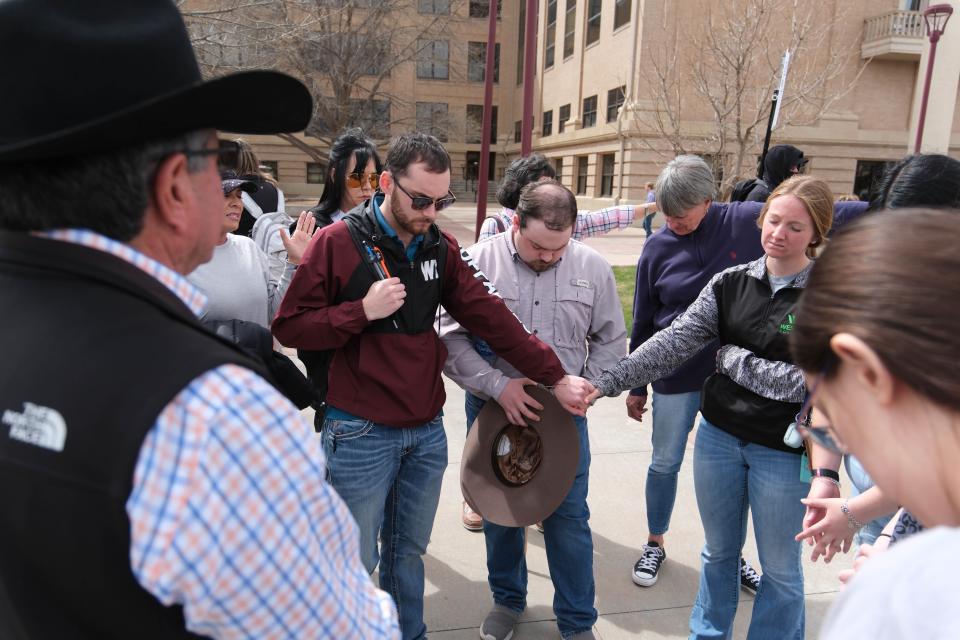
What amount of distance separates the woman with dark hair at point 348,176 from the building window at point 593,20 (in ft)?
92.7

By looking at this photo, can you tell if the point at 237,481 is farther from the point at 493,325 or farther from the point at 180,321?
the point at 493,325

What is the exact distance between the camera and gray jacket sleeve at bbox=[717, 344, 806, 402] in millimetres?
2430

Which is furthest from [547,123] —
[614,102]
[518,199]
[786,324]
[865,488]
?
[865,488]

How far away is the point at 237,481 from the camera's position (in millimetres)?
→ 903

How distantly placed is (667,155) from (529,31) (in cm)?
1369

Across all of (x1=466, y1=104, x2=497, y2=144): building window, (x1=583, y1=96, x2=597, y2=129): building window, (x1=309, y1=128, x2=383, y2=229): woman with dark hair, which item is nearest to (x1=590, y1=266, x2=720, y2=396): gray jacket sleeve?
(x1=309, y1=128, x2=383, y2=229): woman with dark hair

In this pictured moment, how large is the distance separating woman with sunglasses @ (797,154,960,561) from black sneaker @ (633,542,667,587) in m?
1.08

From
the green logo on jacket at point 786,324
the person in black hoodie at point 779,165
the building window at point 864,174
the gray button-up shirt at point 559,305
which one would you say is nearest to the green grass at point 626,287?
the person in black hoodie at point 779,165

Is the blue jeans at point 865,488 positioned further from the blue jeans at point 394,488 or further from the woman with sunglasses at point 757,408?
the blue jeans at point 394,488

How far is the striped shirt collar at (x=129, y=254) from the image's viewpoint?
954mm

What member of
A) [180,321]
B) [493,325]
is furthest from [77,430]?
[493,325]

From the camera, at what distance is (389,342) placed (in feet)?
8.19

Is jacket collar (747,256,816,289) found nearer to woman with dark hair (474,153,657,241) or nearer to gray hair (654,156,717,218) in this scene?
gray hair (654,156,717,218)

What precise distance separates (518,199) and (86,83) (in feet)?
10.6
